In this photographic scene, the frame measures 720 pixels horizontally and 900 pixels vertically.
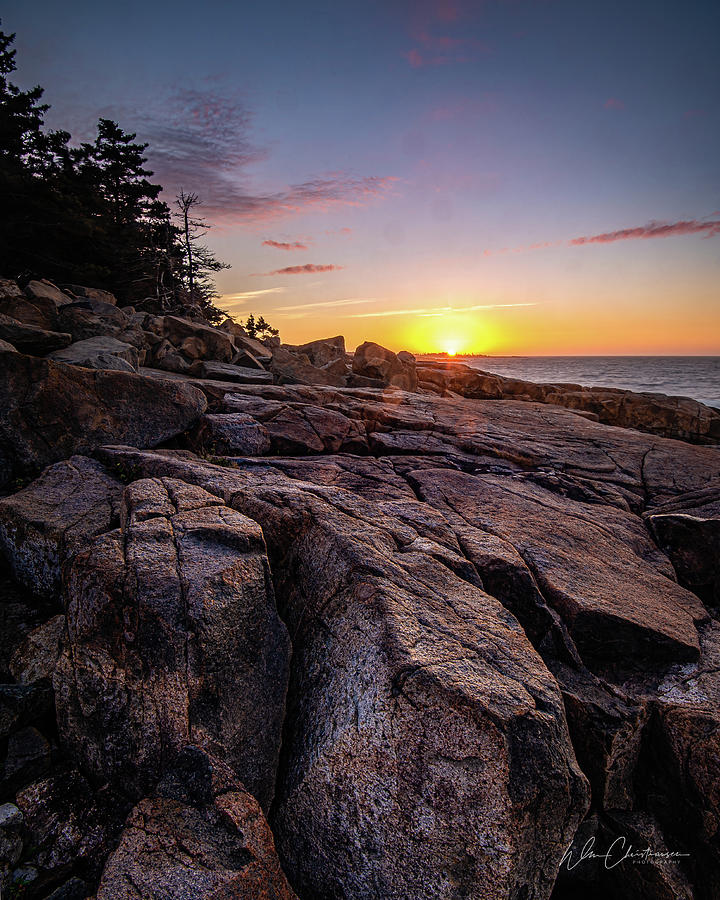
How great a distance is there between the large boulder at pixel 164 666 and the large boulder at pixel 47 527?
1463 mm

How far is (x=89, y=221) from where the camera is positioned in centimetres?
2698

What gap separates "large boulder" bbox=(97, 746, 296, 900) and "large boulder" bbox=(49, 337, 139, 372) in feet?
29.7

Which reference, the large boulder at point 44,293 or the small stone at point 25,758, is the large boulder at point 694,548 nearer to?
the small stone at point 25,758

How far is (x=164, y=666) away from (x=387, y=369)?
73.9 ft

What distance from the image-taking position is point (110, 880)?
3020 mm

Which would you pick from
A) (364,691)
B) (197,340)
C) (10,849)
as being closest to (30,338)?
(197,340)

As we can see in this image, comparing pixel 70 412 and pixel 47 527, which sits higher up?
pixel 70 412

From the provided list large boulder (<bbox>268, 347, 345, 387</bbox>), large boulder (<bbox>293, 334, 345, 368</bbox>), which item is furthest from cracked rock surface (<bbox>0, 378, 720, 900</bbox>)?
large boulder (<bbox>293, 334, 345, 368</bbox>)

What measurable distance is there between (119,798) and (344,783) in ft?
6.84

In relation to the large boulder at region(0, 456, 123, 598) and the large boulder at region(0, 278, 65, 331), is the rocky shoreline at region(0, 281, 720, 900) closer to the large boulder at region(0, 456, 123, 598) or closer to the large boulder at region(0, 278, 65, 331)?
the large boulder at region(0, 456, 123, 598)

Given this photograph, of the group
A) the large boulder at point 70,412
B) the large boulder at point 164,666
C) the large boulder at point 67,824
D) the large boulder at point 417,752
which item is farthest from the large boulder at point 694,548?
the large boulder at point 70,412

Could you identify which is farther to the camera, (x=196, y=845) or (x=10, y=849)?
(x=10, y=849)

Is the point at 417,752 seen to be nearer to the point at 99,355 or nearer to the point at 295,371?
the point at 99,355

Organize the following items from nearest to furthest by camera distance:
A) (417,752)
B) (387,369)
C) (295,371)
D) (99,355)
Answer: (417,752)
(99,355)
(295,371)
(387,369)
